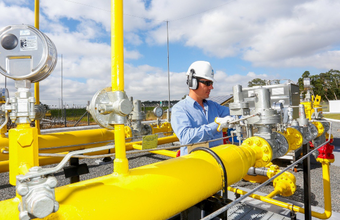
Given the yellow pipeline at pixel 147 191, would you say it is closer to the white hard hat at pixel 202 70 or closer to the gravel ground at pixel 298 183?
the white hard hat at pixel 202 70

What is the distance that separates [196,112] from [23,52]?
60.2 inches

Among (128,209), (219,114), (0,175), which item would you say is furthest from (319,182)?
(0,175)

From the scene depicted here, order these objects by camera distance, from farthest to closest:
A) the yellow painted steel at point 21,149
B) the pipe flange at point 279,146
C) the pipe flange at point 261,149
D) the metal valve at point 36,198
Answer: the pipe flange at point 279,146, the pipe flange at point 261,149, the yellow painted steel at point 21,149, the metal valve at point 36,198

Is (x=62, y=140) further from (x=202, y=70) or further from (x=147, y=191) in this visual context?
(x=147, y=191)

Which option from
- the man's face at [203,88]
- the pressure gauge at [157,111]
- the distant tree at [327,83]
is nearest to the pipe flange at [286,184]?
the man's face at [203,88]

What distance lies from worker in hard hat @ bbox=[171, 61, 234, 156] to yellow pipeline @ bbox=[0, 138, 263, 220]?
0.73m

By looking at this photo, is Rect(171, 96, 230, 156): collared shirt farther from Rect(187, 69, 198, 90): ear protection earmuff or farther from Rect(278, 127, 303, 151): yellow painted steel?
Rect(278, 127, 303, 151): yellow painted steel

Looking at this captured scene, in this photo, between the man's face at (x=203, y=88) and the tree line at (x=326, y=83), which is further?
the tree line at (x=326, y=83)

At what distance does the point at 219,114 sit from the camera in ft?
7.82

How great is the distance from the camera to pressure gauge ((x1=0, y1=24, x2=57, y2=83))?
77 cm

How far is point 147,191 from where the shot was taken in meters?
0.74

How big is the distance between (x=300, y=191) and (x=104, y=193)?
394cm

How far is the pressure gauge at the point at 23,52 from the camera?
77cm

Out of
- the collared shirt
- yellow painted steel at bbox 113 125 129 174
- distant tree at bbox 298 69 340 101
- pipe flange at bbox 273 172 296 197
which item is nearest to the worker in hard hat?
the collared shirt
